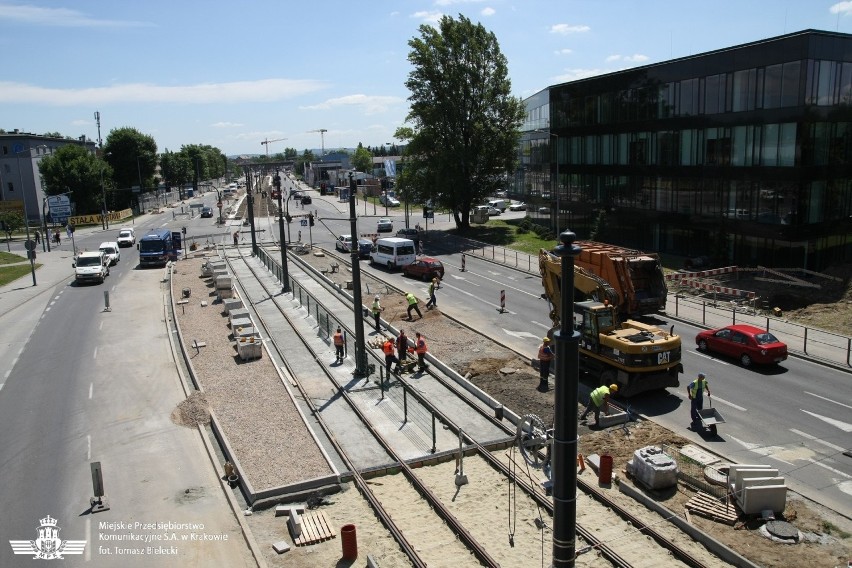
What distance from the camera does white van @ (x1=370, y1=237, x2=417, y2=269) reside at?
46.4 metres

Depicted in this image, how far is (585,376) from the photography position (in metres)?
23.1

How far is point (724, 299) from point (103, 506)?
3082 centimetres

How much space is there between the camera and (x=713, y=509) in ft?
45.8

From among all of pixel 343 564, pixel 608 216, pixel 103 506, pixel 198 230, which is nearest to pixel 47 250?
pixel 198 230

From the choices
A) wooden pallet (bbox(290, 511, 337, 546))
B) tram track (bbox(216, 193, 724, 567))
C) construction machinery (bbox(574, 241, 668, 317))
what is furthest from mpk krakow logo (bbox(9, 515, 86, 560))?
construction machinery (bbox(574, 241, 668, 317))

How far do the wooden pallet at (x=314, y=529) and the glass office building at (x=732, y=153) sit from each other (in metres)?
35.5

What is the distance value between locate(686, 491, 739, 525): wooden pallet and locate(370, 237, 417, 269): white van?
108 ft

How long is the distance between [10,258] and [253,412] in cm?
5219

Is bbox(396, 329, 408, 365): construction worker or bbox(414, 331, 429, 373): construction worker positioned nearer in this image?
bbox(414, 331, 429, 373): construction worker

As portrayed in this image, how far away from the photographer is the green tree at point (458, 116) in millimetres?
63344

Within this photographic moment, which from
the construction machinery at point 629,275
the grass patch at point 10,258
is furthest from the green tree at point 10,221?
the construction machinery at point 629,275

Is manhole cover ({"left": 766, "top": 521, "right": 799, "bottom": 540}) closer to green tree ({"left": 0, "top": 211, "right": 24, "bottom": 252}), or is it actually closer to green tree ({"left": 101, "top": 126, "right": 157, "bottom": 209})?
green tree ({"left": 0, "top": 211, "right": 24, "bottom": 252})

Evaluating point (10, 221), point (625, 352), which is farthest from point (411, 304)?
point (10, 221)

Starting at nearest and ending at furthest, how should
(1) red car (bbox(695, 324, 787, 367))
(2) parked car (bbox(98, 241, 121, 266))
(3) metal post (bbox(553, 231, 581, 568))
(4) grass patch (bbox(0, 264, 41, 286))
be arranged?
(3) metal post (bbox(553, 231, 581, 568))
(1) red car (bbox(695, 324, 787, 367))
(4) grass patch (bbox(0, 264, 41, 286))
(2) parked car (bbox(98, 241, 121, 266))
